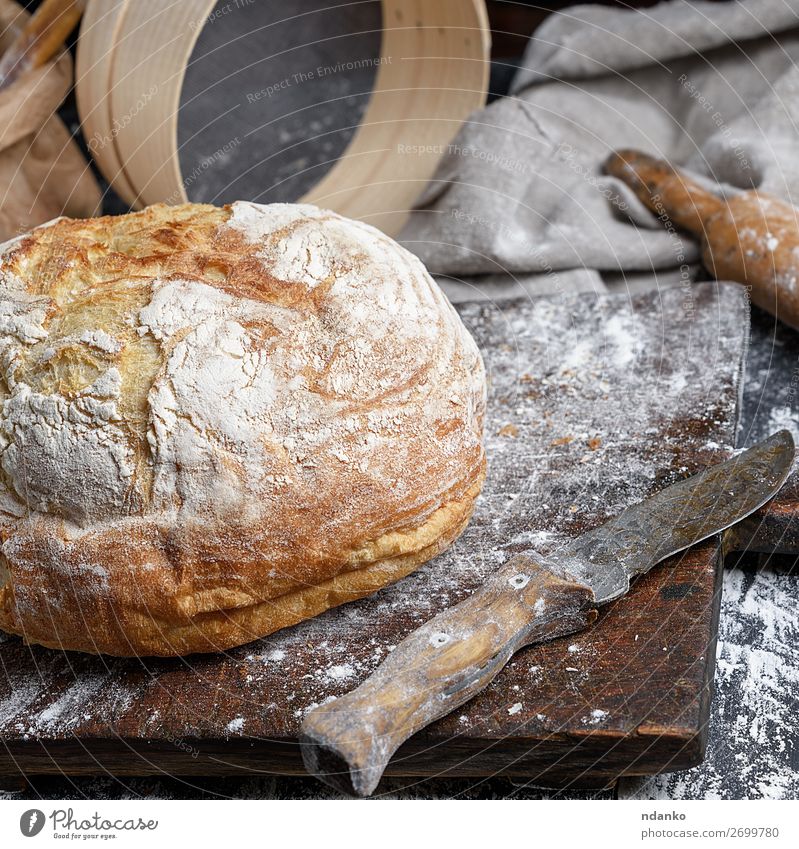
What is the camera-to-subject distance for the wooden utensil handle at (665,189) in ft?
6.36

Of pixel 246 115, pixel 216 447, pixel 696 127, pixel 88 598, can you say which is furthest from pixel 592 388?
pixel 246 115

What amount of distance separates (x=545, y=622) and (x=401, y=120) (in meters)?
1.52

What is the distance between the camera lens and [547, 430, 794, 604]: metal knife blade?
1134 millimetres

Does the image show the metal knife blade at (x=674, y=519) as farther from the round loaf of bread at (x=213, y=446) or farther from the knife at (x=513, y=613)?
Result: the round loaf of bread at (x=213, y=446)

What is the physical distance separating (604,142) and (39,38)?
4.20 ft

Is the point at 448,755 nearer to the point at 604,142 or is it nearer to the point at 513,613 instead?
the point at 513,613

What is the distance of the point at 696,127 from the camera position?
2.24m

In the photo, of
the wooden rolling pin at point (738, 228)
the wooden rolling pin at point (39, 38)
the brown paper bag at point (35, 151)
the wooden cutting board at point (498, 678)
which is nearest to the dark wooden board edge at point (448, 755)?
the wooden cutting board at point (498, 678)

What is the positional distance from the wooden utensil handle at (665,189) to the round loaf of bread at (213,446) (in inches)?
38.9

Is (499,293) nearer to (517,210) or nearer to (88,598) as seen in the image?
(517,210)

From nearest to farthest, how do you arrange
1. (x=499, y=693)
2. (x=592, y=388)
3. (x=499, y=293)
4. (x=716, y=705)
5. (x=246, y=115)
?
(x=499, y=693) < (x=716, y=705) < (x=592, y=388) < (x=499, y=293) < (x=246, y=115)

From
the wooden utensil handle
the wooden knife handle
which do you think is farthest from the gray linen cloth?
the wooden knife handle

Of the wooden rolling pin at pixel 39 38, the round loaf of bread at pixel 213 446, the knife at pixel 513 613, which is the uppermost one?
the wooden rolling pin at pixel 39 38

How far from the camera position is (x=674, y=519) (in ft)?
3.90
